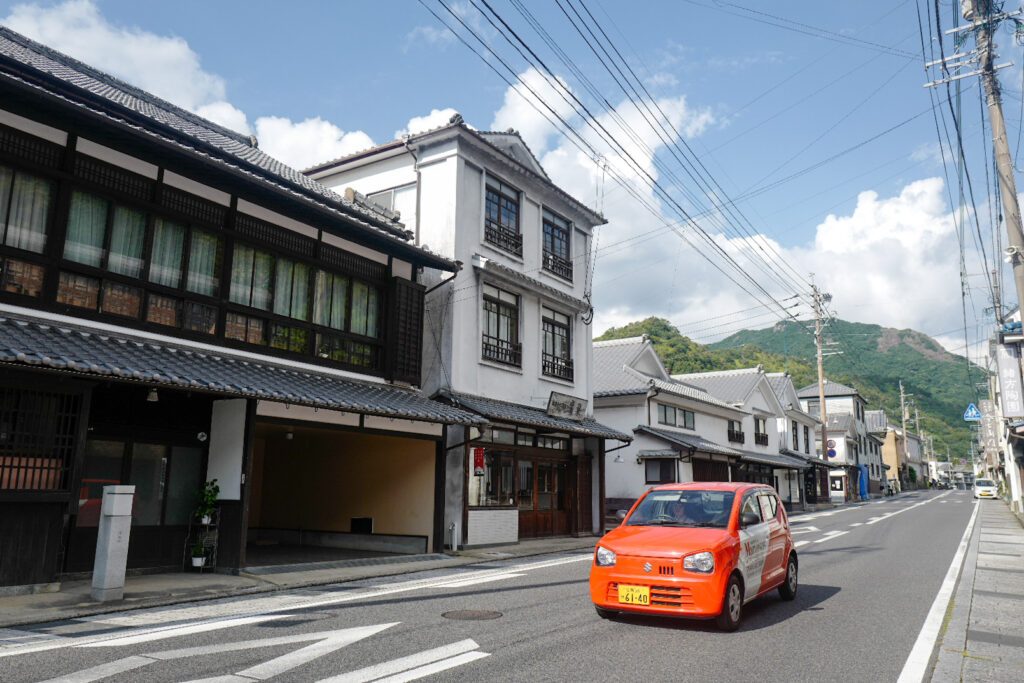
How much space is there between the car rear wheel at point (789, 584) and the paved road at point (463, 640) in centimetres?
15

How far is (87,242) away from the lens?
437 inches

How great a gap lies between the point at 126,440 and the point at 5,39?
31.2 ft

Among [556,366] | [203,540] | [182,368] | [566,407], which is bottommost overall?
[203,540]

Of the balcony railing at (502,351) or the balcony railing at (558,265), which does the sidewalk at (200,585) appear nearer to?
the balcony railing at (502,351)

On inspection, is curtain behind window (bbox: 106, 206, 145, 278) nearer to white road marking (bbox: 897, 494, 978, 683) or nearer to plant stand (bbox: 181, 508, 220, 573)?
plant stand (bbox: 181, 508, 220, 573)

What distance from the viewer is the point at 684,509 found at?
356 inches

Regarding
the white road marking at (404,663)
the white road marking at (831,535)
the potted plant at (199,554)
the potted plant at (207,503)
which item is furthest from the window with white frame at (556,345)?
the white road marking at (404,663)

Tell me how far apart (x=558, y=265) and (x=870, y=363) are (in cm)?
10339

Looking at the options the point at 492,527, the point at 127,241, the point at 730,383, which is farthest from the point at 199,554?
the point at 730,383

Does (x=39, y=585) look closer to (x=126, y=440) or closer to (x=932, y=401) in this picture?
(x=126, y=440)

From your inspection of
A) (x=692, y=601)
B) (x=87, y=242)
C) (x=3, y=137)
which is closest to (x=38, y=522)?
(x=87, y=242)

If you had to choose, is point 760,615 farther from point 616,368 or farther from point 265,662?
point 616,368

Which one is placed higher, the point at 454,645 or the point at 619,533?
the point at 619,533

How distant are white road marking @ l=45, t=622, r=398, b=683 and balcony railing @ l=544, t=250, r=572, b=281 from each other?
15.6 m
